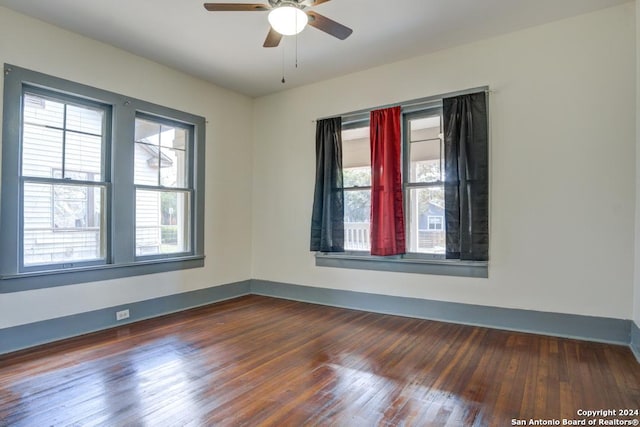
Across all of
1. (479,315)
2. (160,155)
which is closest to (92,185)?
(160,155)

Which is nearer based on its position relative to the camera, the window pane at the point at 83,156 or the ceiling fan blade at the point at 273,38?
the ceiling fan blade at the point at 273,38

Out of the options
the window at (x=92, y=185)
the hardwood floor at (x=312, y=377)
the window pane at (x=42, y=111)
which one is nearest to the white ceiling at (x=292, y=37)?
the window at (x=92, y=185)

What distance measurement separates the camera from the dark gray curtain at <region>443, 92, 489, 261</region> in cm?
387

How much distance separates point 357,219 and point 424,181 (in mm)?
1040

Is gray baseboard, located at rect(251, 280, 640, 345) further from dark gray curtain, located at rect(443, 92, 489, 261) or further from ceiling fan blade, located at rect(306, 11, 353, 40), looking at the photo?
ceiling fan blade, located at rect(306, 11, 353, 40)

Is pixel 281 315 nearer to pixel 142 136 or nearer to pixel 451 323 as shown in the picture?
pixel 451 323

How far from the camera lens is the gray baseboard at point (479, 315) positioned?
3.34 meters

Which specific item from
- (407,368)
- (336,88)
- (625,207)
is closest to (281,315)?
(407,368)

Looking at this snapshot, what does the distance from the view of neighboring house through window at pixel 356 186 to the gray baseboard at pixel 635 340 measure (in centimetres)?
272

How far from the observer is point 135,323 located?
411 centimetres

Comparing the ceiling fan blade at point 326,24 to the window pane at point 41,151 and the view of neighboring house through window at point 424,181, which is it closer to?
the view of neighboring house through window at point 424,181

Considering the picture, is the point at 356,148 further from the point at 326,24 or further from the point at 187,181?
the point at 187,181

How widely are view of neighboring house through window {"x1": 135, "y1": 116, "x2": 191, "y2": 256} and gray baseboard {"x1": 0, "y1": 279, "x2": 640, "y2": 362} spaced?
73 cm

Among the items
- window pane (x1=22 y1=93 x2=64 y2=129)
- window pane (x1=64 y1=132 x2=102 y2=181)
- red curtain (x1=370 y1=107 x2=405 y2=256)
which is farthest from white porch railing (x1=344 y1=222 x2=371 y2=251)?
window pane (x1=22 y1=93 x2=64 y2=129)
